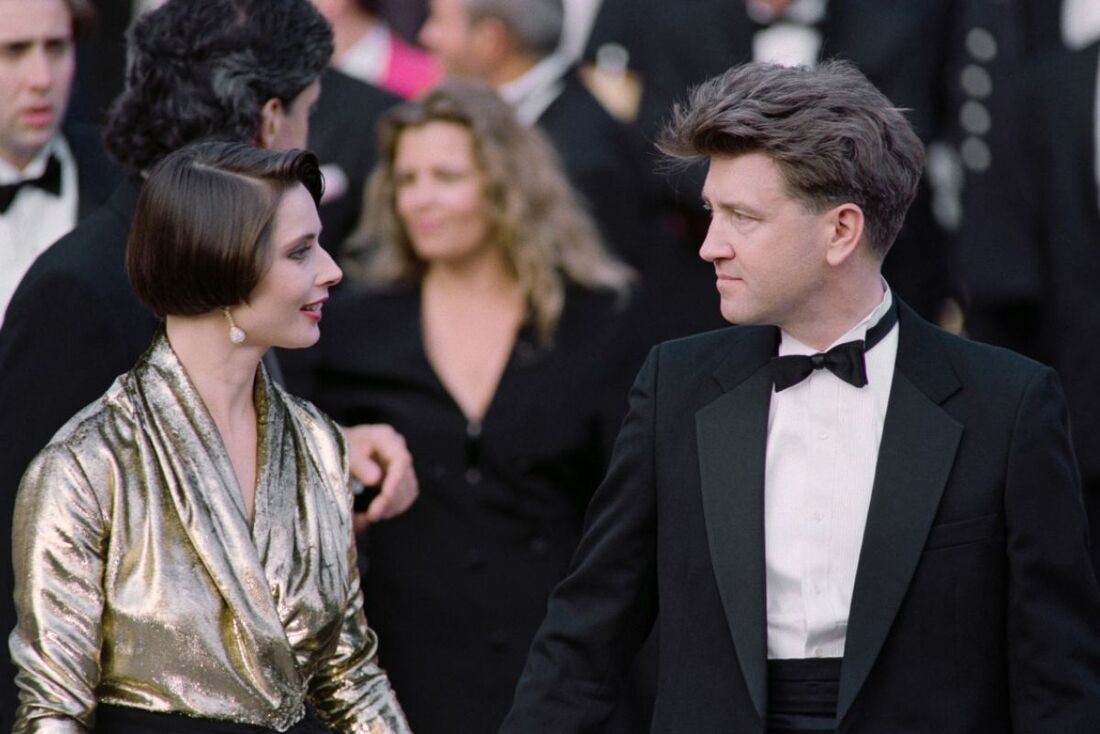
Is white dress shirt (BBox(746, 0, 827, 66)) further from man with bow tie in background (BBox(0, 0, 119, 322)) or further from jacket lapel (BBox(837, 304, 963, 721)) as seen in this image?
jacket lapel (BBox(837, 304, 963, 721))

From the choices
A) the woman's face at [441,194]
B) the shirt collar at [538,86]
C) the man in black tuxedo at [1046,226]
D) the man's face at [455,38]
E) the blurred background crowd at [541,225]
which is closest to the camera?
the blurred background crowd at [541,225]

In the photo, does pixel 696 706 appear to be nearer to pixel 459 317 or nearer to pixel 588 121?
pixel 459 317

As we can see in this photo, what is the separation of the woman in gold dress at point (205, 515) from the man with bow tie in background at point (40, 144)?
60.7 inches

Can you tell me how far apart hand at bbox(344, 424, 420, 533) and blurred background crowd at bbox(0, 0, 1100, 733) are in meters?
1.43

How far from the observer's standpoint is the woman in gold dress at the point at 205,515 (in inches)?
135

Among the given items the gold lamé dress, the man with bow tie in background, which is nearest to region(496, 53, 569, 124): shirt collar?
the man with bow tie in background

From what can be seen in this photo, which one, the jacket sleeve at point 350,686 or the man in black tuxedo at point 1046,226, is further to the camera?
the man in black tuxedo at point 1046,226

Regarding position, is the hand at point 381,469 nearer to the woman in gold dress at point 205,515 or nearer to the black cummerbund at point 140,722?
the woman in gold dress at point 205,515

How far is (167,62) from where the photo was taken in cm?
413

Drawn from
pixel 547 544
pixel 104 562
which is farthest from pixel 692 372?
pixel 547 544

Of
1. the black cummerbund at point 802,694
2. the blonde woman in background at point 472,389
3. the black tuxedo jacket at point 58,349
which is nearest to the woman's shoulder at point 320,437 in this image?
the black tuxedo jacket at point 58,349

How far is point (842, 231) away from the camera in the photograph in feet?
12.1

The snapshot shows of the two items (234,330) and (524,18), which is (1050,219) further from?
(234,330)

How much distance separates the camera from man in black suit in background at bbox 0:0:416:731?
395 cm
